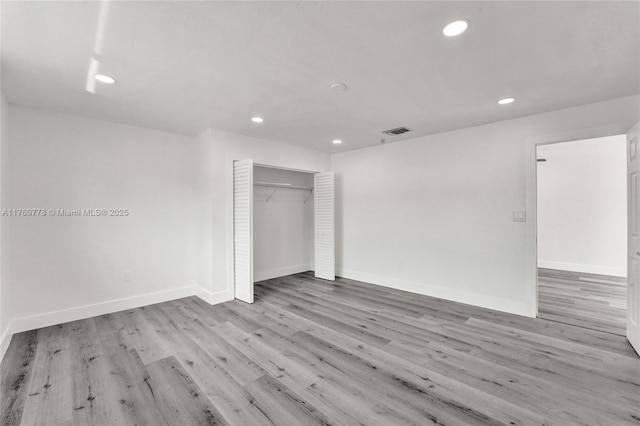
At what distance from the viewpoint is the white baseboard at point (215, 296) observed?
3.98m

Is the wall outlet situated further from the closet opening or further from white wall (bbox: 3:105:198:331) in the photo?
white wall (bbox: 3:105:198:331)

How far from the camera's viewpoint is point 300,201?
239 inches

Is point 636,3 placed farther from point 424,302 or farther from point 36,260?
point 36,260

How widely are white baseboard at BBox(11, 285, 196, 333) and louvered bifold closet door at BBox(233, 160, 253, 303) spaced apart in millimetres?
861

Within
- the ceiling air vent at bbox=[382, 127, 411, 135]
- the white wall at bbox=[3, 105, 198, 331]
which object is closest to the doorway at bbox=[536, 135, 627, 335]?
the ceiling air vent at bbox=[382, 127, 411, 135]

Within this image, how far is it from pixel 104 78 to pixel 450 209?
4318mm

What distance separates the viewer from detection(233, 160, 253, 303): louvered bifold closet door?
157 inches

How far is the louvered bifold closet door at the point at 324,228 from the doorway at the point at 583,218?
136 inches

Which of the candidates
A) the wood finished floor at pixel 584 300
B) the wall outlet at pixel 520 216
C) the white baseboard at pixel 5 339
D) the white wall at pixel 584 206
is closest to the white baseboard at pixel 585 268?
the white wall at pixel 584 206

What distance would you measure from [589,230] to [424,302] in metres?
4.32

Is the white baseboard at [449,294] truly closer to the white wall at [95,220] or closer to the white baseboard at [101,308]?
the white baseboard at [101,308]

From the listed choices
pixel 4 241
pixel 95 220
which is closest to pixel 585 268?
pixel 95 220

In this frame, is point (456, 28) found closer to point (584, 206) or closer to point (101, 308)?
point (101, 308)

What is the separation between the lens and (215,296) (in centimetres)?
399
